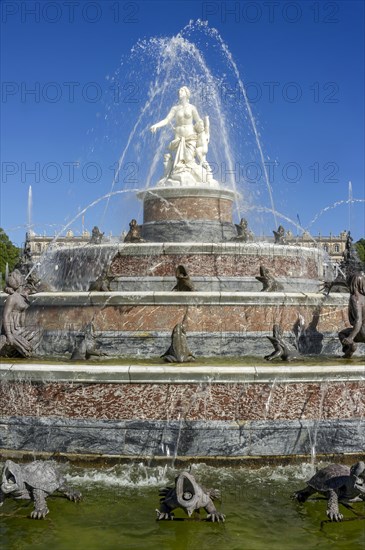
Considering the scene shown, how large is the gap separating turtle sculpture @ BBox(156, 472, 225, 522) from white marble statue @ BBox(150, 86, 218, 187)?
13999 millimetres

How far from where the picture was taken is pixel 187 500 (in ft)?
23.5

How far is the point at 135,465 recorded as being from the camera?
898cm

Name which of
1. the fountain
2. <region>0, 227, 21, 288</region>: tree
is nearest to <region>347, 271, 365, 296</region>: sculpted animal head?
the fountain

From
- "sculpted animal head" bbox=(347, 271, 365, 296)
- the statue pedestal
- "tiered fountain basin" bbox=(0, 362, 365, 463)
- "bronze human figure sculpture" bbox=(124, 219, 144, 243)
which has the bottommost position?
"tiered fountain basin" bbox=(0, 362, 365, 463)

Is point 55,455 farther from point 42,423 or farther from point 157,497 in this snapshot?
point 157,497

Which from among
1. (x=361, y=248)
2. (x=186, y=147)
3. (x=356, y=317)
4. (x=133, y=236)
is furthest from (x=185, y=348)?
(x=361, y=248)

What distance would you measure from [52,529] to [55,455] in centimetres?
215

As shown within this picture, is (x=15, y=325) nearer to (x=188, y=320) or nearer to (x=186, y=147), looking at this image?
(x=188, y=320)

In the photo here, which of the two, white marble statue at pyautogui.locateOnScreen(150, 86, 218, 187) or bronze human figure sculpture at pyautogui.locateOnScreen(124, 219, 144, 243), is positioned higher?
white marble statue at pyautogui.locateOnScreen(150, 86, 218, 187)

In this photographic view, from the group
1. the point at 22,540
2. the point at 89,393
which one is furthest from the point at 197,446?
the point at 22,540

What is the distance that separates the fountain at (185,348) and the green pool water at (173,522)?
2.17 ft

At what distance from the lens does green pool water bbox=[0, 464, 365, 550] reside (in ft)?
21.8

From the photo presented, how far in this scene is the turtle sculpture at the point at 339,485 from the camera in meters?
7.30

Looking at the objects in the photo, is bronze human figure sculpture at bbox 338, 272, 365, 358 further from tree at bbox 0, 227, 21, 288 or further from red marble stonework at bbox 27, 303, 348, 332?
tree at bbox 0, 227, 21, 288
